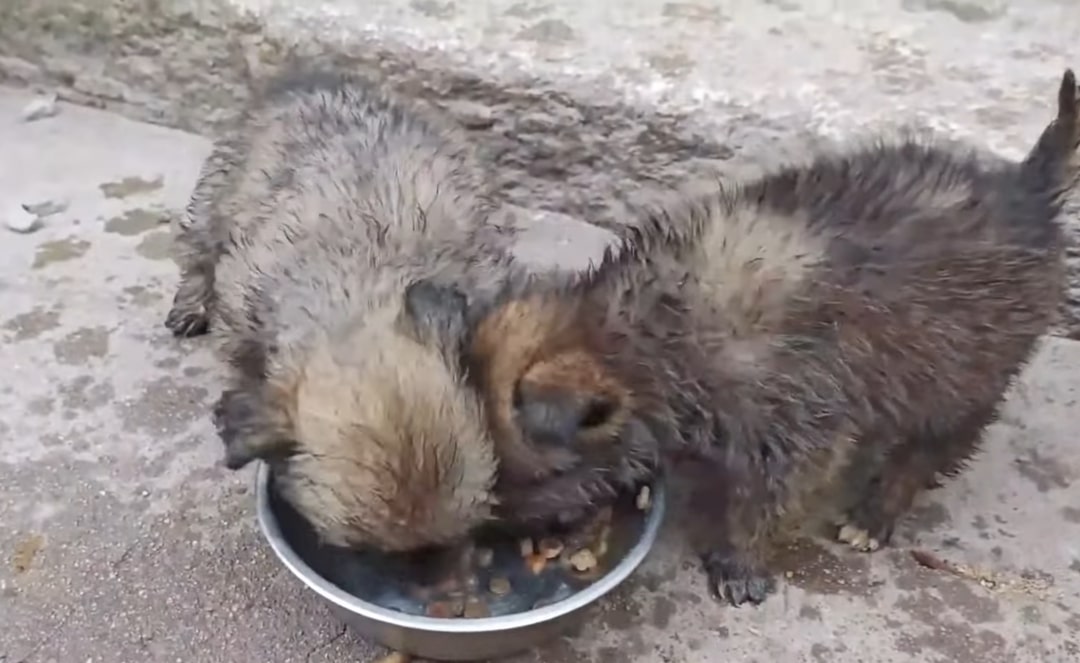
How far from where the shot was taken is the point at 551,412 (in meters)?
2.52

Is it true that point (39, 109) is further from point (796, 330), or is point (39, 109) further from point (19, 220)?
point (796, 330)

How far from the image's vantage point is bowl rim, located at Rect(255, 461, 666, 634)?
8.00 feet

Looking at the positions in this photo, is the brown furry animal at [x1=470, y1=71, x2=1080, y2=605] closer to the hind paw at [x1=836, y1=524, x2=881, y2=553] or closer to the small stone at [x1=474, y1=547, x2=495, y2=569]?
the hind paw at [x1=836, y1=524, x2=881, y2=553]

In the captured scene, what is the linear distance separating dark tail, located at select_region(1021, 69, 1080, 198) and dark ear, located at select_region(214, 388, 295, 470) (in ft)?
5.63

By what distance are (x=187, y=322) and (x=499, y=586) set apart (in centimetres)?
129

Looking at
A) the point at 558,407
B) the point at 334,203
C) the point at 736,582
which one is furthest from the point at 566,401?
the point at 334,203

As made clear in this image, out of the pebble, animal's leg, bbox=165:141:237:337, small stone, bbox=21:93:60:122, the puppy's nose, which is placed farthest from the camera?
small stone, bbox=21:93:60:122

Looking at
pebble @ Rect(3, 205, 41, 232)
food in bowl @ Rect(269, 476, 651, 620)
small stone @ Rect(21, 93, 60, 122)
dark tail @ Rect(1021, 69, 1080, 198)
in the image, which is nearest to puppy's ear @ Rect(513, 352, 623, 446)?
food in bowl @ Rect(269, 476, 651, 620)

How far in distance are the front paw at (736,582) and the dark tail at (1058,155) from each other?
1.06 metres

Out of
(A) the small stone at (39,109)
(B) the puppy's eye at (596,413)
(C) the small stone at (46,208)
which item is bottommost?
(A) the small stone at (39,109)

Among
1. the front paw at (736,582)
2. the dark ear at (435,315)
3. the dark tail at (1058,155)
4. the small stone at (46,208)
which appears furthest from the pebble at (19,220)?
the dark tail at (1058,155)

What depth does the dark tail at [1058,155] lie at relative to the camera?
2943mm

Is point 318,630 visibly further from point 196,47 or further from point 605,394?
point 196,47

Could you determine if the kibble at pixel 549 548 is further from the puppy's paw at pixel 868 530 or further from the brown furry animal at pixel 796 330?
the puppy's paw at pixel 868 530
